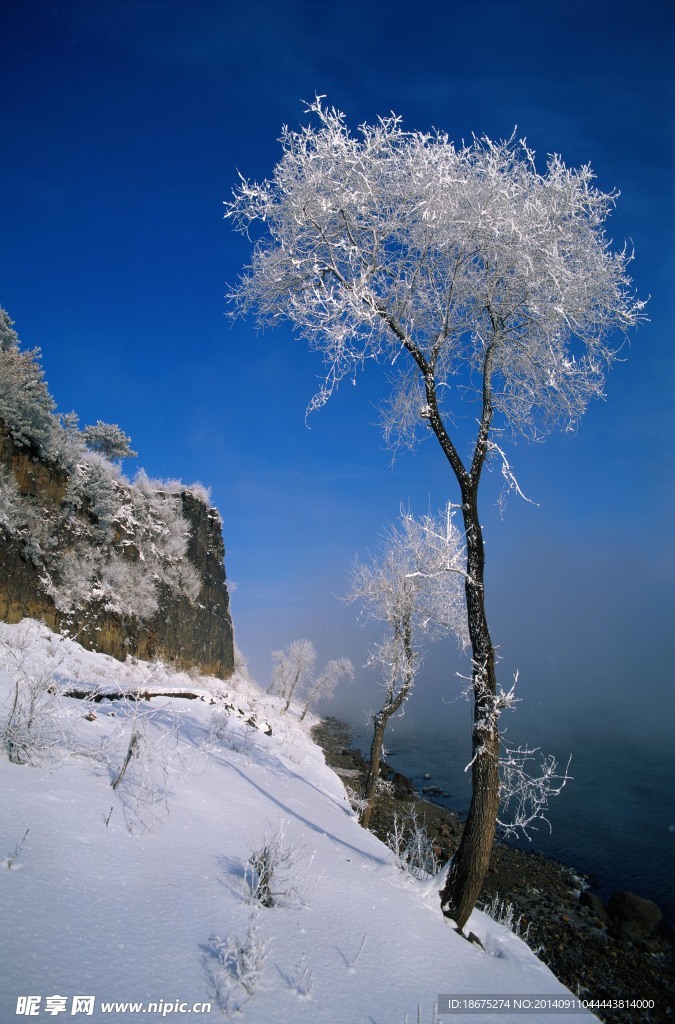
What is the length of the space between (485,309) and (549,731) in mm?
67351

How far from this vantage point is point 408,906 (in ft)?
16.8

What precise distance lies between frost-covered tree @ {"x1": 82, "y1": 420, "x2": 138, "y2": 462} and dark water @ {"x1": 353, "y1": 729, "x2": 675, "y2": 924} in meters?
25.7

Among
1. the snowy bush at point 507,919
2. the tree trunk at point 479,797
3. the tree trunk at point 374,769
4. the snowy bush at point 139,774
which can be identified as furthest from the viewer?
the tree trunk at point 374,769

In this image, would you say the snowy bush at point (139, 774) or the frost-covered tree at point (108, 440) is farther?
the frost-covered tree at point (108, 440)

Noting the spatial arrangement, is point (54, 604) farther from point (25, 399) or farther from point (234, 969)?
point (234, 969)

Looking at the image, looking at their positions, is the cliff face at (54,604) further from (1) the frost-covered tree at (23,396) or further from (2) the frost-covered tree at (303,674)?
→ (2) the frost-covered tree at (303,674)

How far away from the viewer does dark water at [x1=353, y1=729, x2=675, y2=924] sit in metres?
16.5

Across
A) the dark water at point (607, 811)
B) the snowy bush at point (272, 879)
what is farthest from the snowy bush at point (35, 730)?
the dark water at point (607, 811)

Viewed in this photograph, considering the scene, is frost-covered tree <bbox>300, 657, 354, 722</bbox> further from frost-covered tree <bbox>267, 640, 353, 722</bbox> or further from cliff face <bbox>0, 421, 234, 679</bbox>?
cliff face <bbox>0, 421, 234, 679</bbox>

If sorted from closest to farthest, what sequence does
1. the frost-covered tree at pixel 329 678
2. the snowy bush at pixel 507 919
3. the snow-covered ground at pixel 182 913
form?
the snow-covered ground at pixel 182 913 → the snowy bush at pixel 507 919 → the frost-covered tree at pixel 329 678

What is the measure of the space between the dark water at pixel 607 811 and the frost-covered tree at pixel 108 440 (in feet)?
84.4

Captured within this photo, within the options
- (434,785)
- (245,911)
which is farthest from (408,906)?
(434,785)

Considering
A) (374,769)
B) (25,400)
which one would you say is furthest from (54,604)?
(374,769)

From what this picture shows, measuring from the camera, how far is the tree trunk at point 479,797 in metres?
5.50
